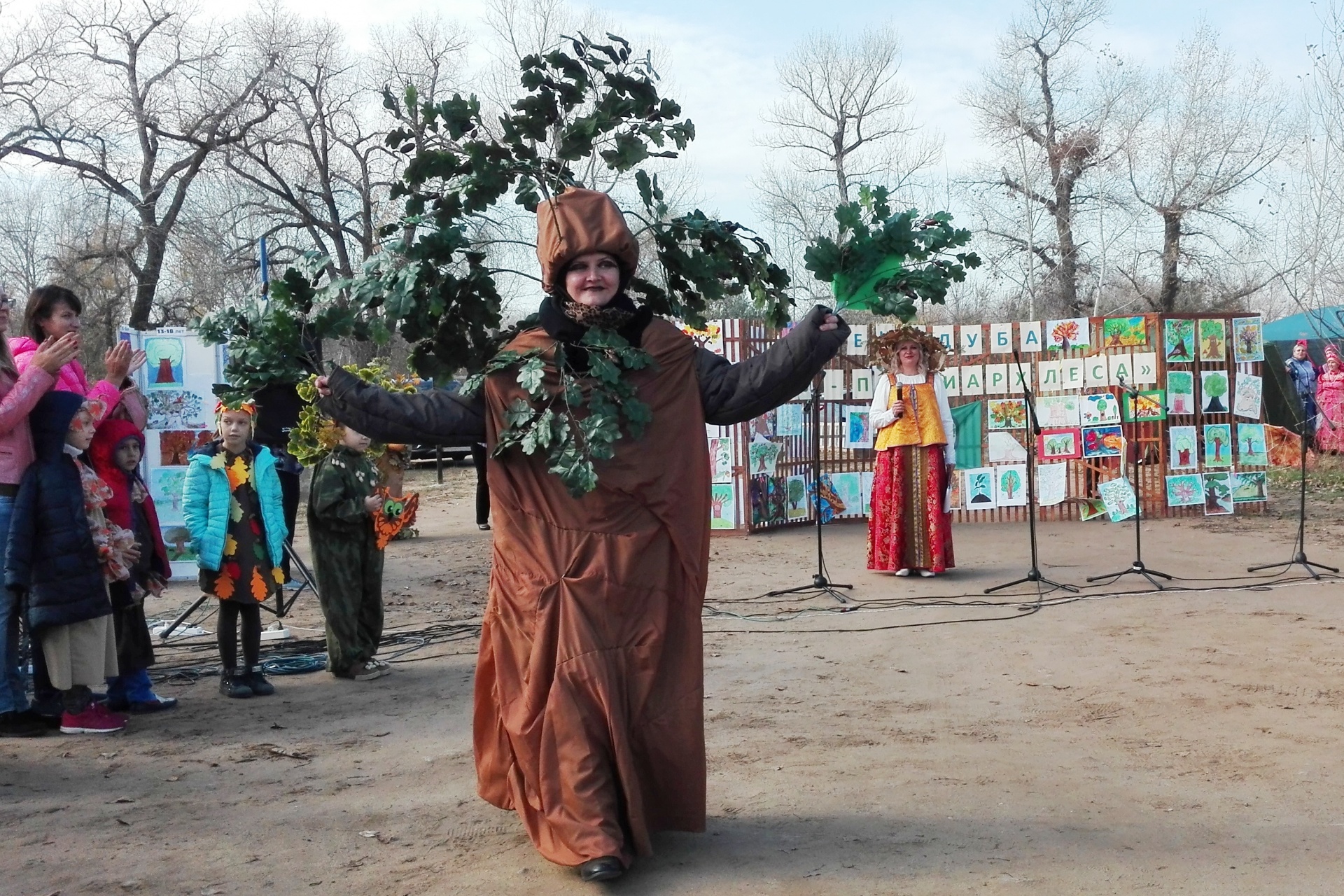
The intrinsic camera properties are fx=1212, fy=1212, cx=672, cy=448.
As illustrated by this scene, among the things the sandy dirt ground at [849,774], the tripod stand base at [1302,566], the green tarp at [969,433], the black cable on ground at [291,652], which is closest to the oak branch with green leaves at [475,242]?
the sandy dirt ground at [849,774]

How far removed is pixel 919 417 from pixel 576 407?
6.84 m

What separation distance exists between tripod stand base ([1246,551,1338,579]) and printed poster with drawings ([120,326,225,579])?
897cm

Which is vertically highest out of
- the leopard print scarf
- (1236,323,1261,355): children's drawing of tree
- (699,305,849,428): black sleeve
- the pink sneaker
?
(1236,323,1261,355): children's drawing of tree

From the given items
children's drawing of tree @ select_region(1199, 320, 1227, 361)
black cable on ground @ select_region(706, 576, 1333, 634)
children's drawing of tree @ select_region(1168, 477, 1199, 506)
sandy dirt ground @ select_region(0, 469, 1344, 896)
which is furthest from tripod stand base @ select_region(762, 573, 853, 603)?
children's drawing of tree @ select_region(1199, 320, 1227, 361)

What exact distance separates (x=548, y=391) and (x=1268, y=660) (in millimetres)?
4833

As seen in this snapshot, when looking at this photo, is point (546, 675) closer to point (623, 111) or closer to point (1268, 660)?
point (623, 111)

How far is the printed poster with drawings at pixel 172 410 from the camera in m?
10.8

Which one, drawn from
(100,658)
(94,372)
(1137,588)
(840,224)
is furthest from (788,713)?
(94,372)

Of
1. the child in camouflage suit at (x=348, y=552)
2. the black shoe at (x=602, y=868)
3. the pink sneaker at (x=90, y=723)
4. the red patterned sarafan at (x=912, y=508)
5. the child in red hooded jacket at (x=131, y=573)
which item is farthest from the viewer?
the red patterned sarafan at (x=912, y=508)

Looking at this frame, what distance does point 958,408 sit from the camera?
1452 centimetres

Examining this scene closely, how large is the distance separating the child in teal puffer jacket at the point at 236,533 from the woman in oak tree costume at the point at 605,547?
3206mm

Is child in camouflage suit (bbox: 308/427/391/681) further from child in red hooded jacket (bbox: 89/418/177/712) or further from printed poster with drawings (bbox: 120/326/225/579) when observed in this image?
printed poster with drawings (bbox: 120/326/225/579)

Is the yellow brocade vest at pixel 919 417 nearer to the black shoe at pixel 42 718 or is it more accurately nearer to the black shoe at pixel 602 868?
the black shoe at pixel 42 718

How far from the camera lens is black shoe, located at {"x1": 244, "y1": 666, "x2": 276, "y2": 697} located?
22.2ft
